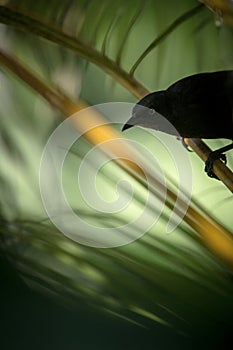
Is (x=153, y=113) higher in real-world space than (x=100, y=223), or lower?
higher

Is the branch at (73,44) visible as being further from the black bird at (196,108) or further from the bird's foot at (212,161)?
the bird's foot at (212,161)

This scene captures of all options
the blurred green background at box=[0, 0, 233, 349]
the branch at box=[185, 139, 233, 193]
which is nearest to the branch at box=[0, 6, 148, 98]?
the blurred green background at box=[0, 0, 233, 349]

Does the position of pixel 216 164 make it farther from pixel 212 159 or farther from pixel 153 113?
pixel 153 113

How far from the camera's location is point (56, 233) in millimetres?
1004

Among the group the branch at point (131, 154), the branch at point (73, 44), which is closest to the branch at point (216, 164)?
the branch at point (131, 154)

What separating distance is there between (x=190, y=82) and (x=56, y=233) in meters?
0.37

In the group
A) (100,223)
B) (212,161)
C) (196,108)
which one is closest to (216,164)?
(212,161)

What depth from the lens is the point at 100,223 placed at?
1.02 m

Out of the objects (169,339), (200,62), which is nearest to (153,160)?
(200,62)

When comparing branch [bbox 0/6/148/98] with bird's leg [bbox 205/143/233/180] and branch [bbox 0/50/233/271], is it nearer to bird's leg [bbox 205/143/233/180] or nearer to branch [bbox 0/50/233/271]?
branch [bbox 0/50/233/271]

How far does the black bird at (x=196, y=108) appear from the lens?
105cm

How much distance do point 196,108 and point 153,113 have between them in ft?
0.27

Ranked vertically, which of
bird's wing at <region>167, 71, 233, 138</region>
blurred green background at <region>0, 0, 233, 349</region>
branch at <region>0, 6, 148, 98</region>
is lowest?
blurred green background at <region>0, 0, 233, 349</region>

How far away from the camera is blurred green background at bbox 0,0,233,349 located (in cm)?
99
